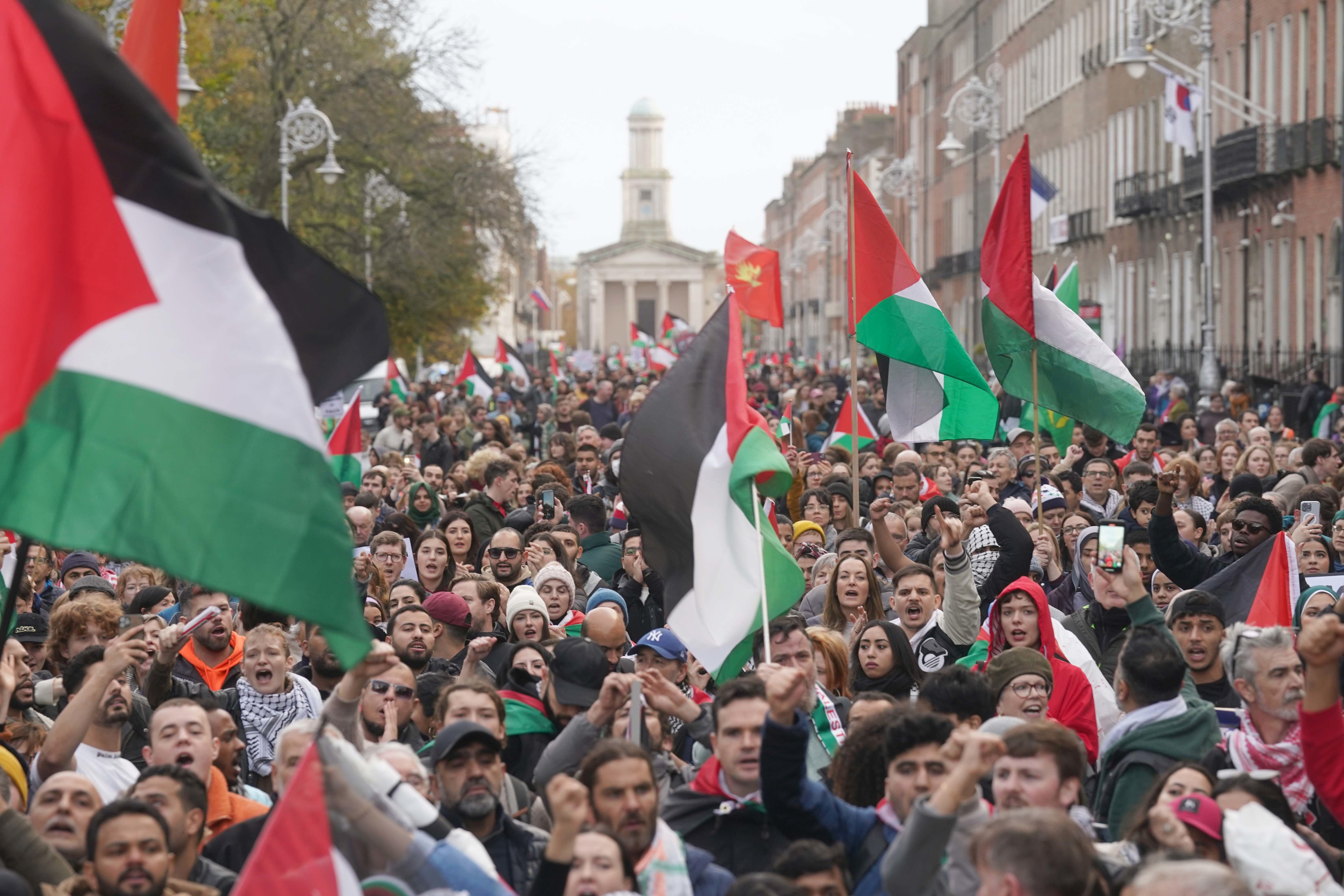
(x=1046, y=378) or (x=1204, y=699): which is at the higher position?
(x=1046, y=378)

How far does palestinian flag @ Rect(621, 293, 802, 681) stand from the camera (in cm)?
729

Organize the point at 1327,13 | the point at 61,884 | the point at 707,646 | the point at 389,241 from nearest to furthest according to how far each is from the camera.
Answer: the point at 61,884 < the point at 707,646 < the point at 1327,13 < the point at 389,241

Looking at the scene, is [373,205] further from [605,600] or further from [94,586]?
[605,600]

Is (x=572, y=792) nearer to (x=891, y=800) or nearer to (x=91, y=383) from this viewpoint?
(x=891, y=800)

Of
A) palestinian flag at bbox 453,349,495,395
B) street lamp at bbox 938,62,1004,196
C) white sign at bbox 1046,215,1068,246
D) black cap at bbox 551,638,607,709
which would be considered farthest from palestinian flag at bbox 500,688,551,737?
white sign at bbox 1046,215,1068,246

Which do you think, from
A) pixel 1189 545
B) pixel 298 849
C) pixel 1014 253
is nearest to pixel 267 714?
pixel 298 849

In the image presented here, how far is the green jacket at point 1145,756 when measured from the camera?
6.41 m

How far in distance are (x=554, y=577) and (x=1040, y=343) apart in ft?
12.7

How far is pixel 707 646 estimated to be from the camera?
23.7 feet

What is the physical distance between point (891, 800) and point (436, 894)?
4.96 ft

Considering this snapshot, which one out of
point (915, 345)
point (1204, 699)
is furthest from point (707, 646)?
point (915, 345)

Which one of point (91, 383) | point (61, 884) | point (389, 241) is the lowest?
point (61, 884)

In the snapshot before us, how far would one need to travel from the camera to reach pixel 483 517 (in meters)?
13.8

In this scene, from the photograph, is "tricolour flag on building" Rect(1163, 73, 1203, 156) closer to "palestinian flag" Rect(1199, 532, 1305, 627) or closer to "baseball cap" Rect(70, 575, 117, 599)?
"palestinian flag" Rect(1199, 532, 1305, 627)
